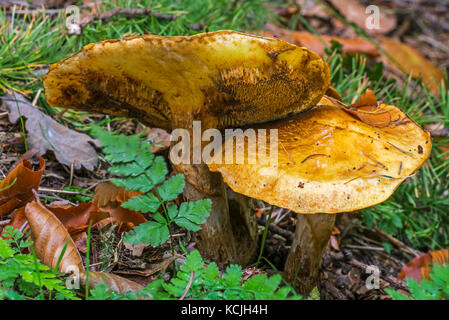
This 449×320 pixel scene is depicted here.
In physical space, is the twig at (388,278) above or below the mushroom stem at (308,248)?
below

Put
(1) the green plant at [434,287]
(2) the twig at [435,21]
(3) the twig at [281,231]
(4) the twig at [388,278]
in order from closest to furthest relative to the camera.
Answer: (1) the green plant at [434,287]
(4) the twig at [388,278]
(3) the twig at [281,231]
(2) the twig at [435,21]

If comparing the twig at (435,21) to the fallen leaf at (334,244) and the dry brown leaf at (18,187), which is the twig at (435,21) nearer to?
the fallen leaf at (334,244)

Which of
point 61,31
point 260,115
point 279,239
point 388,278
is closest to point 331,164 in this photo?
point 260,115

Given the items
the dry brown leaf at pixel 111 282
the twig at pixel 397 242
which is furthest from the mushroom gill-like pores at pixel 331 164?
the twig at pixel 397 242

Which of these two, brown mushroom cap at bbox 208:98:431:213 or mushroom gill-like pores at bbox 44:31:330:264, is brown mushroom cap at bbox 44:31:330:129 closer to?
mushroom gill-like pores at bbox 44:31:330:264

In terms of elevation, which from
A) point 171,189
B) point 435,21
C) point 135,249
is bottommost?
point 435,21

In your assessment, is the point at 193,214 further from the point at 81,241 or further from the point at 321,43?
the point at 321,43
